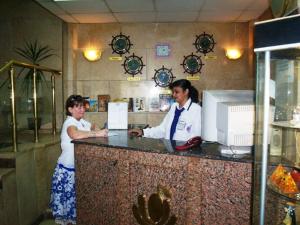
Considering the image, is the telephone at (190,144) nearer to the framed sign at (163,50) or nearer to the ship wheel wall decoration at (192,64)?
the ship wheel wall decoration at (192,64)

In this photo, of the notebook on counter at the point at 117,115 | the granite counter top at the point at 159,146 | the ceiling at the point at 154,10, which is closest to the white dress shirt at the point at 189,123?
the notebook on counter at the point at 117,115

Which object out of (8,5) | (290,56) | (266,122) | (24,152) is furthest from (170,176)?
(8,5)

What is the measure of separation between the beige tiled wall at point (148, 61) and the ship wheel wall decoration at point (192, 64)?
0.09 metres

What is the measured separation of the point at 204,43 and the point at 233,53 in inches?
23.3

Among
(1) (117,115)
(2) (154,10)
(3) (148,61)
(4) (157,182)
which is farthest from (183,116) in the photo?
A: (3) (148,61)

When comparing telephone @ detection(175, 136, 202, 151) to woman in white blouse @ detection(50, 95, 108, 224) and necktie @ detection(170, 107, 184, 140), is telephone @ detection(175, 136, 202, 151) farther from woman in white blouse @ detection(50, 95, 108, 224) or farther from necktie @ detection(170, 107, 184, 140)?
woman in white blouse @ detection(50, 95, 108, 224)

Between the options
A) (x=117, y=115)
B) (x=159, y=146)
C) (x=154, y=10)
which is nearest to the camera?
(x=159, y=146)

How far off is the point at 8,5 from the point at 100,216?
16.7 feet

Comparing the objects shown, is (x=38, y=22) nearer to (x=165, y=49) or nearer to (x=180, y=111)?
(x=165, y=49)

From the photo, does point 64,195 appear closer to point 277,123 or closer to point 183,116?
Answer: point 183,116

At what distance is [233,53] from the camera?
545cm

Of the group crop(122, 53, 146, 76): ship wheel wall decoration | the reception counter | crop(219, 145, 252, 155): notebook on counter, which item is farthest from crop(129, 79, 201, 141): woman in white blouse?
crop(122, 53, 146, 76): ship wheel wall decoration

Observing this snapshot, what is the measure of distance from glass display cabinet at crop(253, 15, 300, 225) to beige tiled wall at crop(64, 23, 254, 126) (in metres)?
3.88

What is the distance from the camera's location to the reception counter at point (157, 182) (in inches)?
73.7
